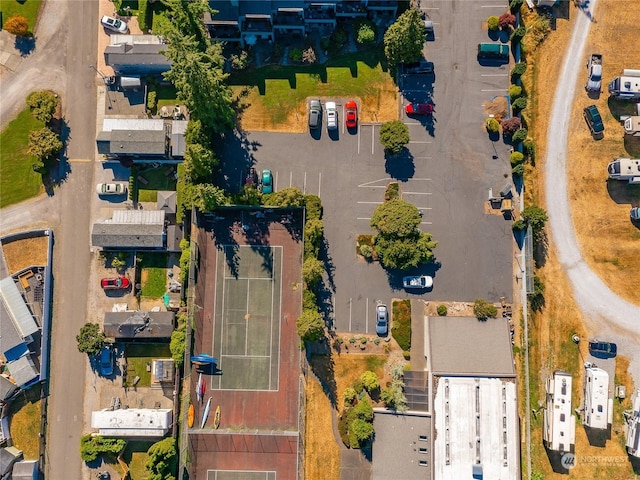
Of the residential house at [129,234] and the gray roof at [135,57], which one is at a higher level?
the gray roof at [135,57]

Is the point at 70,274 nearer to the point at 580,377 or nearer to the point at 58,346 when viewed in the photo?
the point at 58,346

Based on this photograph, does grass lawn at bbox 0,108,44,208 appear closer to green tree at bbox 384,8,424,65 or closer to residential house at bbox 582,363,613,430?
green tree at bbox 384,8,424,65

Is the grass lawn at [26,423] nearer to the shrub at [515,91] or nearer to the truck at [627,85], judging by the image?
the shrub at [515,91]

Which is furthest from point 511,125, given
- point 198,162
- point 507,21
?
point 198,162

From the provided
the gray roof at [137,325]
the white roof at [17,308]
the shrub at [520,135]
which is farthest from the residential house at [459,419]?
the white roof at [17,308]

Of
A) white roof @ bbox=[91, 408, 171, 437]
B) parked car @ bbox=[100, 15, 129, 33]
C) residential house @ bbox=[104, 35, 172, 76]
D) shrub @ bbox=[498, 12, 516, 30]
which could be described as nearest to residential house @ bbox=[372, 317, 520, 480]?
white roof @ bbox=[91, 408, 171, 437]

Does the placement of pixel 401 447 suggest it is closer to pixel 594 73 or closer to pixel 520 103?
pixel 520 103
